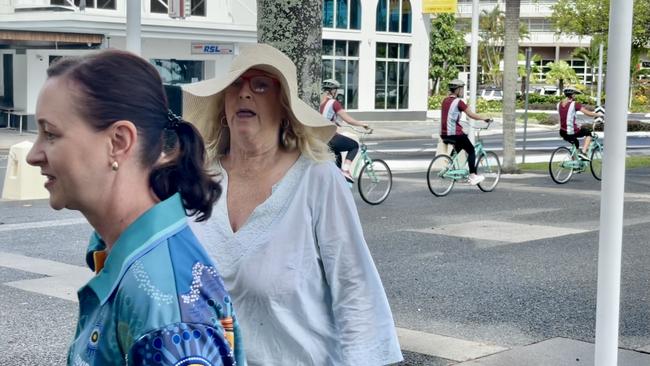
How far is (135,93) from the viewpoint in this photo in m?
2.03

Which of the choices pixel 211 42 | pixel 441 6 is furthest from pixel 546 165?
pixel 211 42

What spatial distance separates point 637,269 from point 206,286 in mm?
9286

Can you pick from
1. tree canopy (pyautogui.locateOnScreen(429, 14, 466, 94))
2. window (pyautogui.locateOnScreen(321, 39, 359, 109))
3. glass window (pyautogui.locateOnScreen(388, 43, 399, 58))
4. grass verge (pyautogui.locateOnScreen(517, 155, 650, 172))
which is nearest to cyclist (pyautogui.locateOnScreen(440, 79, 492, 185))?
grass verge (pyautogui.locateOnScreen(517, 155, 650, 172))

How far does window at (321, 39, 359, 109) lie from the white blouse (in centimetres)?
4160

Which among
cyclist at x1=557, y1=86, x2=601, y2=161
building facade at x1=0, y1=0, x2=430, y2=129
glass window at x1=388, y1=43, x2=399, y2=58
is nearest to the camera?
cyclist at x1=557, y1=86, x2=601, y2=161

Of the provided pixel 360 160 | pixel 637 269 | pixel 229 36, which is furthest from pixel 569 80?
pixel 637 269

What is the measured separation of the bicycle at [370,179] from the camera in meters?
16.3

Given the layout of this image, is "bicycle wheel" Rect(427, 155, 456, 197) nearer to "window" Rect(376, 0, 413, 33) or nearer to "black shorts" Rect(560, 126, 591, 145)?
"black shorts" Rect(560, 126, 591, 145)

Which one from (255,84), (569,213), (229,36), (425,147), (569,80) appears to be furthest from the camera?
(569,80)

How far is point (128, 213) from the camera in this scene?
6.72ft

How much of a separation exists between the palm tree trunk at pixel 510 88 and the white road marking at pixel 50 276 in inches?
509

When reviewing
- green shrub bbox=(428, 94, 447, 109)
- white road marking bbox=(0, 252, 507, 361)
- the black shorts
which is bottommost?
white road marking bbox=(0, 252, 507, 361)

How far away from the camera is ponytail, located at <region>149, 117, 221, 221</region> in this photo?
2104mm

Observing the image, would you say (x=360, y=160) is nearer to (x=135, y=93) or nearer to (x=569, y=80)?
(x=135, y=93)
